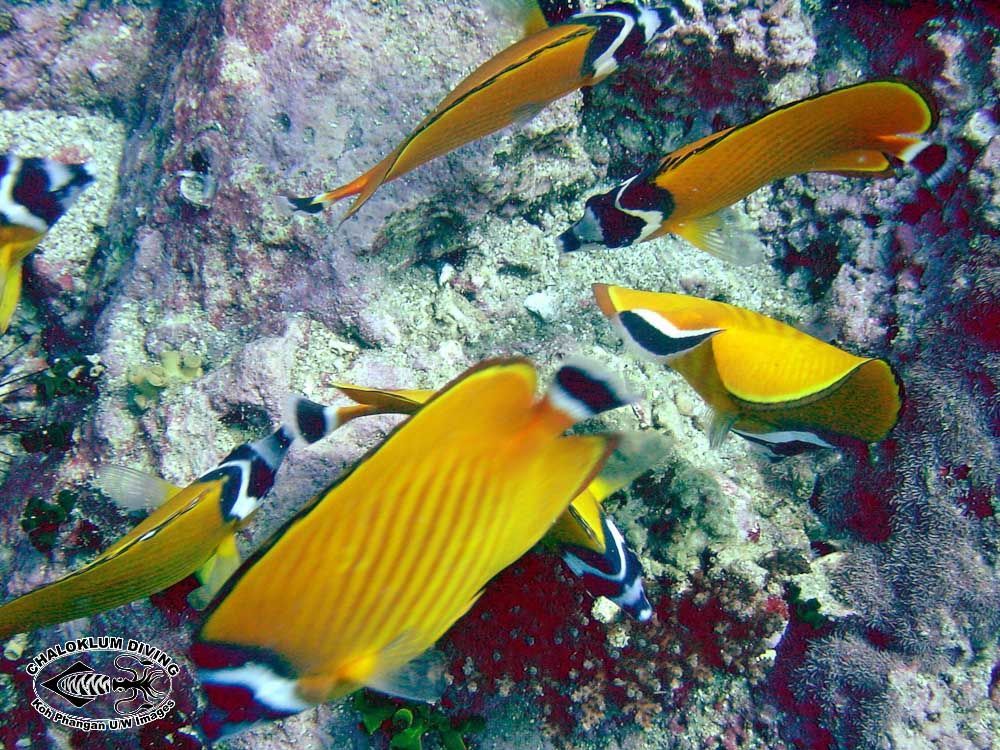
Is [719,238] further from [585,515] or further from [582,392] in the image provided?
[582,392]

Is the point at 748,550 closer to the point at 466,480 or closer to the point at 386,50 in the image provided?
the point at 466,480

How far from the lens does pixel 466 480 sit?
1120 mm

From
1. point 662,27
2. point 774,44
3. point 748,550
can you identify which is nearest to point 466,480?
point 662,27

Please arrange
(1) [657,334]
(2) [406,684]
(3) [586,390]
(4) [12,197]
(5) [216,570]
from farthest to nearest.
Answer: (5) [216,570]
(4) [12,197]
(1) [657,334]
(2) [406,684]
(3) [586,390]

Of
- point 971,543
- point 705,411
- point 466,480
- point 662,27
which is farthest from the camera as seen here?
point 705,411

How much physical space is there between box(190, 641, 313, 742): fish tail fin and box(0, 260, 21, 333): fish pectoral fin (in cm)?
234

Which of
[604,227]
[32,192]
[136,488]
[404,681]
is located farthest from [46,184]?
[404,681]

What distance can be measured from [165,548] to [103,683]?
160cm

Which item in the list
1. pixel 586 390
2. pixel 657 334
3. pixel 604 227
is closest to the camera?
pixel 586 390

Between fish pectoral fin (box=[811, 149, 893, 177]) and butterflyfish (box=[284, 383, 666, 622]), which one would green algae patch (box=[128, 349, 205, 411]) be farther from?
fish pectoral fin (box=[811, 149, 893, 177])

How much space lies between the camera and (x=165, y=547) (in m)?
2.05

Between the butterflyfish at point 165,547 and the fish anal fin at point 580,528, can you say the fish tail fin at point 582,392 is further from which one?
the butterflyfish at point 165,547

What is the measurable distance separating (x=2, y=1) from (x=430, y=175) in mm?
4480

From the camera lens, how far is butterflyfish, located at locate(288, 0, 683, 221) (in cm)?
205
